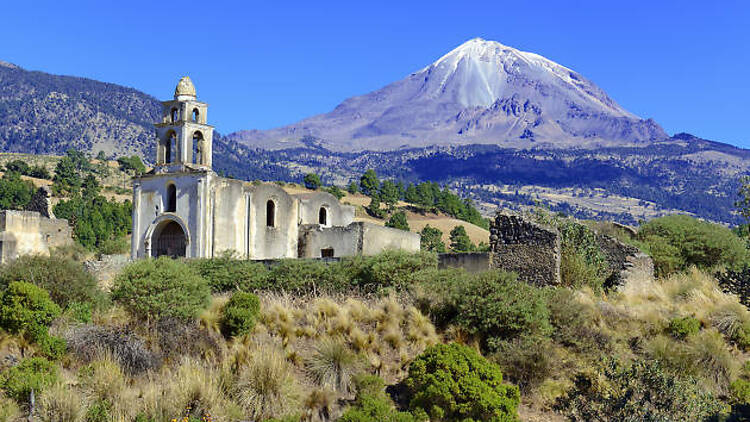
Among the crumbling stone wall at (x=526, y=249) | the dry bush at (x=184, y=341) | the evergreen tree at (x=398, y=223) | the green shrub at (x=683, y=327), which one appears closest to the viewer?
the dry bush at (x=184, y=341)

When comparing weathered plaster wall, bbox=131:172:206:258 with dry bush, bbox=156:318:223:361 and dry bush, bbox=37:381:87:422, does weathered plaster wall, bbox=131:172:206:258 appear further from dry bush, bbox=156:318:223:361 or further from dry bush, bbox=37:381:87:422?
dry bush, bbox=37:381:87:422

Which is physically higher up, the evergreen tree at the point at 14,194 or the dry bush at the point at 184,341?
the evergreen tree at the point at 14,194

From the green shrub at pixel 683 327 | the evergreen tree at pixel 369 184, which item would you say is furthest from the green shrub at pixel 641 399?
the evergreen tree at pixel 369 184

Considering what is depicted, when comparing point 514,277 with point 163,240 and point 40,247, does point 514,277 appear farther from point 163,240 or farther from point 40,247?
point 40,247

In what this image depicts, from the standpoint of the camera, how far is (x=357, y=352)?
54.5ft

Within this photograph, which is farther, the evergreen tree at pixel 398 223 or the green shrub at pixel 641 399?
the evergreen tree at pixel 398 223

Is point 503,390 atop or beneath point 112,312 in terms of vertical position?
beneath

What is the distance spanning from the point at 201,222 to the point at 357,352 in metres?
18.5

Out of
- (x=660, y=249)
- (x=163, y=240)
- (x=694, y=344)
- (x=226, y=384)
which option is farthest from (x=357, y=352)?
(x=163, y=240)

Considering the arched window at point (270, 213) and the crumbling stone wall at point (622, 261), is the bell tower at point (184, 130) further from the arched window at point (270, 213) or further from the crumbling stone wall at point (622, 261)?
the crumbling stone wall at point (622, 261)

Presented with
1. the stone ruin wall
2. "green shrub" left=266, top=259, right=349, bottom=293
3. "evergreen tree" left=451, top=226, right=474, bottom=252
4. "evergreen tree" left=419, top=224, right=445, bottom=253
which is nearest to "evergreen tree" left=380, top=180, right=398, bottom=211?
"evergreen tree" left=451, top=226, right=474, bottom=252

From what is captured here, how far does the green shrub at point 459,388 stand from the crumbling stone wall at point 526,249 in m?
5.74

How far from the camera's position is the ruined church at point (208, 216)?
33.7 meters

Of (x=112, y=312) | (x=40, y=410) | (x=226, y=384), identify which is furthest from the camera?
(x=112, y=312)
